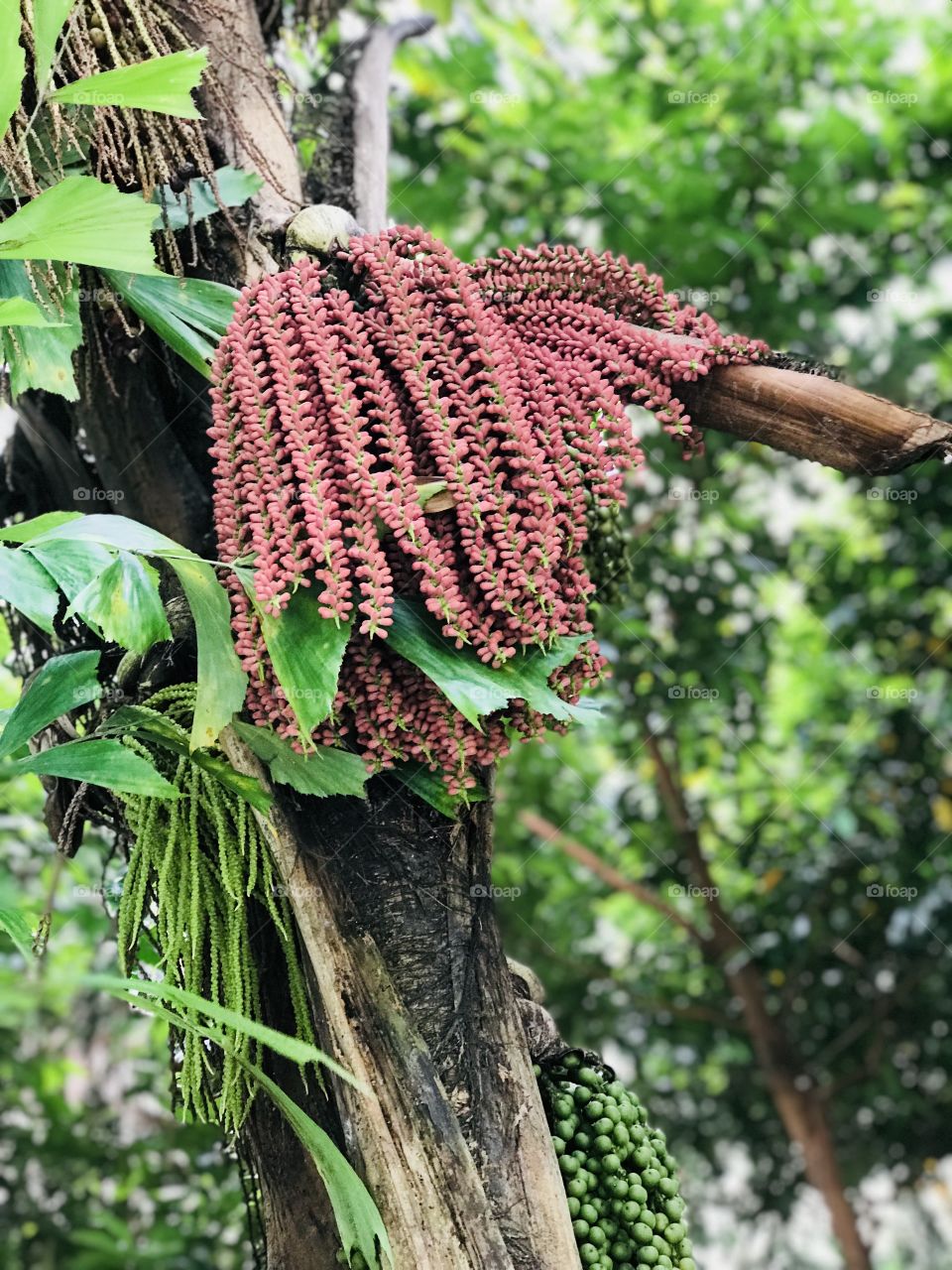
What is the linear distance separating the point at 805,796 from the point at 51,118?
2.88 meters

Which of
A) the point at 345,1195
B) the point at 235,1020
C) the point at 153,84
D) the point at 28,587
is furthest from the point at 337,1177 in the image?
the point at 153,84

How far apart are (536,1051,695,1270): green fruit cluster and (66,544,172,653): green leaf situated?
0.62 m

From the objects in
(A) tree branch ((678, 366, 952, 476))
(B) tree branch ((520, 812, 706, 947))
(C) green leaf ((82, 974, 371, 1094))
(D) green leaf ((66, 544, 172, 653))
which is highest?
(A) tree branch ((678, 366, 952, 476))

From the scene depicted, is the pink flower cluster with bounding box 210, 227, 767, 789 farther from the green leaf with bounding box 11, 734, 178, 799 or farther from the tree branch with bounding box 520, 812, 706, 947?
the tree branch with bounding box 520, 812, 706, 947

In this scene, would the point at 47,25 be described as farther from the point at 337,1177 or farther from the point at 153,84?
the point at 337,1177

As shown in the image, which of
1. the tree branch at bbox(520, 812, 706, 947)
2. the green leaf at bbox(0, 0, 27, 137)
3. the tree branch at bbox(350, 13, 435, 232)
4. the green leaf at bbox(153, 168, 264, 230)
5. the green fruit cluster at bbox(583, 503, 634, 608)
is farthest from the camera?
the tree branch at bbox(520, 812, 706, 947)

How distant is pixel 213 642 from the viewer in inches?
41.7

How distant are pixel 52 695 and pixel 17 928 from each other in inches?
8.7

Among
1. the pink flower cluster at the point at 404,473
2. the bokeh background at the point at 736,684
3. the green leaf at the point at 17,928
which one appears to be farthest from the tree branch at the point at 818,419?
the bokeh background at the point at 736,684

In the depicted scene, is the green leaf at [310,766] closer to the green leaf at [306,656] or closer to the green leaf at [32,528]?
the green leaf at [306,656]

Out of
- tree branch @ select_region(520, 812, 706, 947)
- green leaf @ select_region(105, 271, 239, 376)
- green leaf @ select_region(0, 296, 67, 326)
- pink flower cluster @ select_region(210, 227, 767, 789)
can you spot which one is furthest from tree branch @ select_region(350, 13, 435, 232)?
tree branch @ select_region(520, 812, 706, 947)

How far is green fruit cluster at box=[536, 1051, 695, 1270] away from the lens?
1.21 meters

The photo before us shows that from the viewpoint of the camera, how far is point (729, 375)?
49.0 inches

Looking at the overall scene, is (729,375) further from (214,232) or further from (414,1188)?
(414,1188)
